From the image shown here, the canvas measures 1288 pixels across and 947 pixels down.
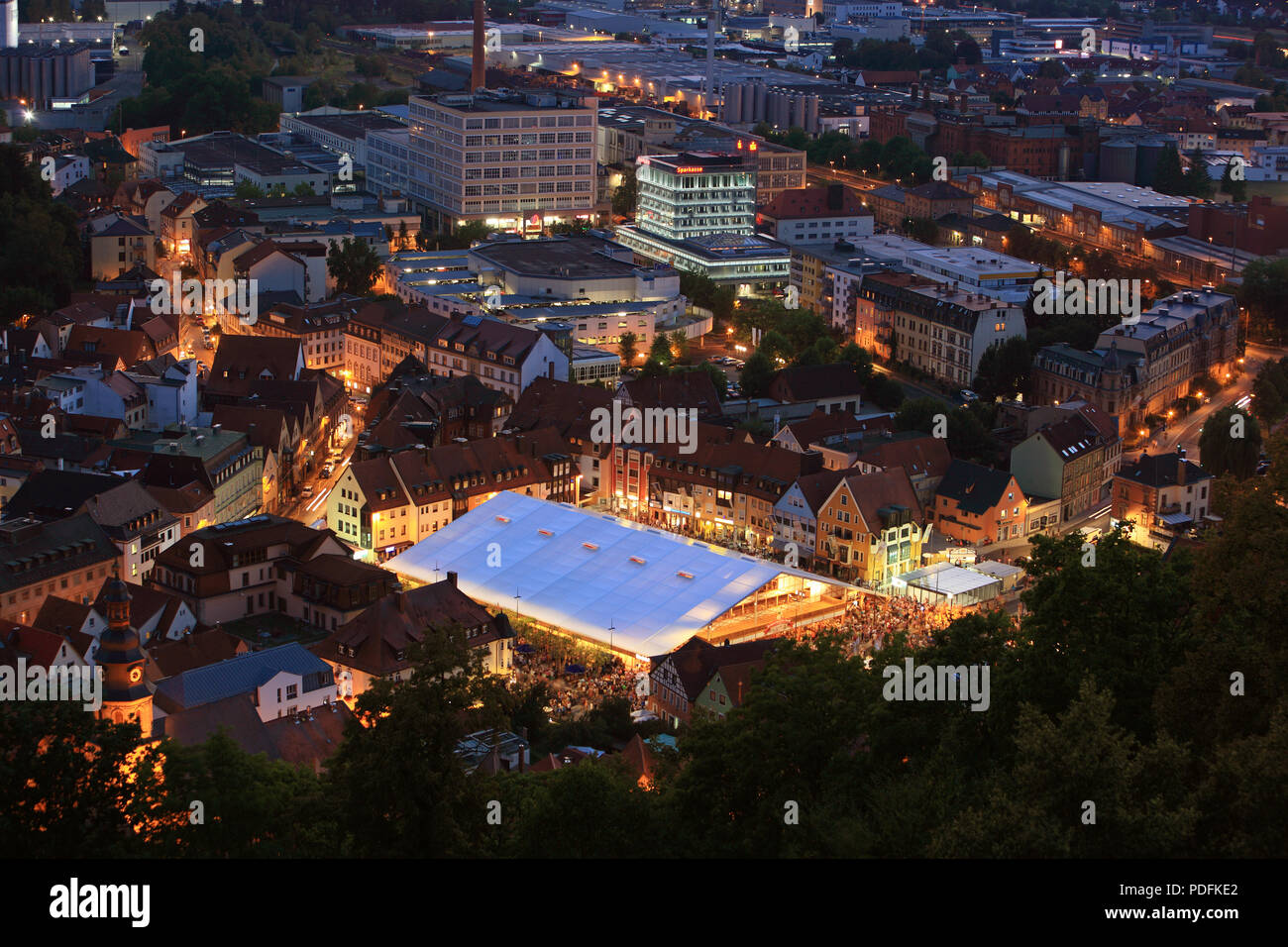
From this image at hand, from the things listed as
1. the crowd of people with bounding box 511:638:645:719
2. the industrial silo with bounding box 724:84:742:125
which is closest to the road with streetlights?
the crowd of people with bounding box 511:638:645:719

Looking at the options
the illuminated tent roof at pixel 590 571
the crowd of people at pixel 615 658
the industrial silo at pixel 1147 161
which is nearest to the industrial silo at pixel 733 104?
the industrial silo at pixel 1147 161

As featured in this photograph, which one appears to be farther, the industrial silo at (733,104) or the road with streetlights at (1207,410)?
the industrial silo at (733,104)

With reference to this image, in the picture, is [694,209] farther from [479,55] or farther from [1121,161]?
[1121,161]

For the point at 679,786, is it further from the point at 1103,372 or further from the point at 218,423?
the point at 1103,372

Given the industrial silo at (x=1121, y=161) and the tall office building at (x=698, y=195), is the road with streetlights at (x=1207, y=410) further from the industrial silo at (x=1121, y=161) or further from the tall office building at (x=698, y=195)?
the industrial silo at (x=1121, y=161)

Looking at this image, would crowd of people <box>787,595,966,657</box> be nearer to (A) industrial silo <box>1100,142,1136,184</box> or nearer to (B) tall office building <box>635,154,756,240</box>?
(B) tall office building <box>635,154,756,240</box>

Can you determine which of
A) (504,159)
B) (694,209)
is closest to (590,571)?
(694,209)
